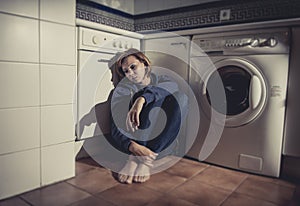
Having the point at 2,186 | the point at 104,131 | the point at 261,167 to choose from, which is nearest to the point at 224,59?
the point at 261,167

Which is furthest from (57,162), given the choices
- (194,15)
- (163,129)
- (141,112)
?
(194,15)

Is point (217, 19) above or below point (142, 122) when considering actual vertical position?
above

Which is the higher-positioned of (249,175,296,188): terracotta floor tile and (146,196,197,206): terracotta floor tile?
(249,175,296,188): terracotta floor tile

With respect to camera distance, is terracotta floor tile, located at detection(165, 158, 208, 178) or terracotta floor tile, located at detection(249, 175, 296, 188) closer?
terracotta floor tile, located at detection(249, 175, 296, 188)

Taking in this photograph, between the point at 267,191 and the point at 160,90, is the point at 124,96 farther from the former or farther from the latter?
the point at 267,191

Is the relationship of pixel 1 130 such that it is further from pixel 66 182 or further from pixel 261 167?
pixel 261 167

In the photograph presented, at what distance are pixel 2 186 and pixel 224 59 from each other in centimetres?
135

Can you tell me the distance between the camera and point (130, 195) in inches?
45.2

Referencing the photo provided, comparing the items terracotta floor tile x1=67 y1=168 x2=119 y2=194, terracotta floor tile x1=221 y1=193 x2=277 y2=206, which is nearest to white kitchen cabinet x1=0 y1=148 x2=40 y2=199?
terracotta floor tile x1=67 y1=168 x2=119 y2=194

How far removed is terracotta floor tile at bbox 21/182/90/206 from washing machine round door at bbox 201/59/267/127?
0.91 meters

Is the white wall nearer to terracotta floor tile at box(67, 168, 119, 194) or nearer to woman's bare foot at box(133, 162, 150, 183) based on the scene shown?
terracotta floor tile at box(67, 168, 119, 194)

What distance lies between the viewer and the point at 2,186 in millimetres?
1051

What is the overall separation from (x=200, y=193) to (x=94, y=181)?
22.0 inches

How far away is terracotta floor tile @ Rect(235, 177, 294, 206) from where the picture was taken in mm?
1149
